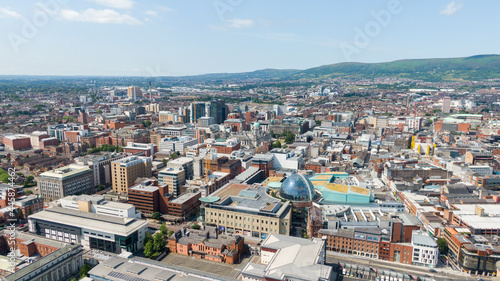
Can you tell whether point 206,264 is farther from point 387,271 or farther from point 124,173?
point 124,173

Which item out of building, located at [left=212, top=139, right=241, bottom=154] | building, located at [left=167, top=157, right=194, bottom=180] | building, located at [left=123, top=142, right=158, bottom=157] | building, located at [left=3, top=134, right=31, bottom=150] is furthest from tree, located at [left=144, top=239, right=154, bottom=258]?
building, located at [left=3, top=134, right=31, bottom=150]

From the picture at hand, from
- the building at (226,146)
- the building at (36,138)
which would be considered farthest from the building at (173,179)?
the building at (36,138)

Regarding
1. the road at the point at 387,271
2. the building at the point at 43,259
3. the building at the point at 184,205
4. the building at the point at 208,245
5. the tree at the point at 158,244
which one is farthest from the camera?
the building at the point at 184,205

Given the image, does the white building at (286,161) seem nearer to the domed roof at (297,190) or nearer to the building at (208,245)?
the domed roof at (297,190)

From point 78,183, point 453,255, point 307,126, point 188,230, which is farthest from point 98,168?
point 307,126

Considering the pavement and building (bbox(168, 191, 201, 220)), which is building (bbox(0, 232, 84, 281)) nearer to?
the pavement

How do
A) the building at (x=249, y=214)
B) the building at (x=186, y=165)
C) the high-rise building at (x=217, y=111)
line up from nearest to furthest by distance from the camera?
the building at (x=249, y=214) → the building at (x=186, y=165) → the high-rise building at (x=217, y=111)
